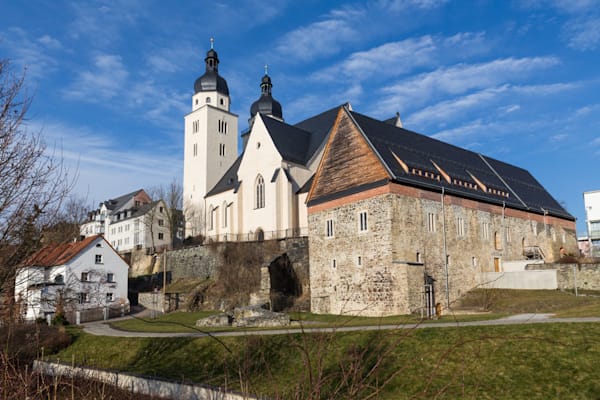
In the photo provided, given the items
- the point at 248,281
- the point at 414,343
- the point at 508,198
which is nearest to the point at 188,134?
the point at 248,281

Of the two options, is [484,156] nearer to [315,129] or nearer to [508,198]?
[508,198]

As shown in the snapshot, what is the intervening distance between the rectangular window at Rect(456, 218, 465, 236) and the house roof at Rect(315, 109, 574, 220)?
5.97 feet

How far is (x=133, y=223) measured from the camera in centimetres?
8475

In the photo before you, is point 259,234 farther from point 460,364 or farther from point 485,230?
point 460,364

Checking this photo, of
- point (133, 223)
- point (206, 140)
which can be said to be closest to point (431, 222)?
point (206, 140)

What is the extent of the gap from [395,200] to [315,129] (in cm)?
2676

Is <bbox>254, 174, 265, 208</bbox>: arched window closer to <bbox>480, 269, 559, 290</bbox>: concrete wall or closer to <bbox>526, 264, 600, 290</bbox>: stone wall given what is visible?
<bbox>480, 269, 559, 290</bbox>: concrete wall

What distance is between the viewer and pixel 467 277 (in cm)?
3562

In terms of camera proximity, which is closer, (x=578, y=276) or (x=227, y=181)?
(x=578, y=276)

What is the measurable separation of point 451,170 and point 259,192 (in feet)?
65.4

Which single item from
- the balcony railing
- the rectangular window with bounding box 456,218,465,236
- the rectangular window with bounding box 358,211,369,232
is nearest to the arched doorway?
the balcony railing

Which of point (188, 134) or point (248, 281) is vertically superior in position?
point (188, 134)

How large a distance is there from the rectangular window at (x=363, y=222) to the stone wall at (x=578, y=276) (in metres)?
14.0

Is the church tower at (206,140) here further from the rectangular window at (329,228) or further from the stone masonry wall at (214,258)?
the rectangular window at (329,228)
